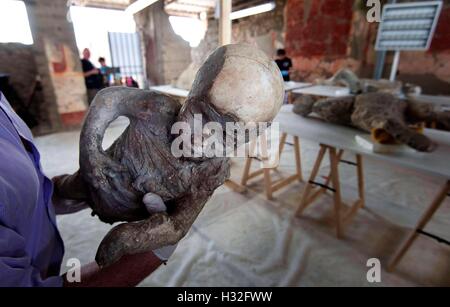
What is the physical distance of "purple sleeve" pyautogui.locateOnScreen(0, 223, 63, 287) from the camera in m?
0.60

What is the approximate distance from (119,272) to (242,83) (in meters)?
0.66

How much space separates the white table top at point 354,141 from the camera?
164cm

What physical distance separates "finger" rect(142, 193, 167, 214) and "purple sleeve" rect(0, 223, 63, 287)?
0.32 meters

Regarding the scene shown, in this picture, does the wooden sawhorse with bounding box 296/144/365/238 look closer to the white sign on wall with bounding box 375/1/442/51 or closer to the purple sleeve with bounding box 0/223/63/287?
the white sign on wall with bounding box 375/1/442/51

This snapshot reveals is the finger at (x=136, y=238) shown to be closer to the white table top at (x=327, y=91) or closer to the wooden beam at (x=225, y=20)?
the wooden beam at (x=225, y=20)

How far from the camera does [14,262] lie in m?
0.63

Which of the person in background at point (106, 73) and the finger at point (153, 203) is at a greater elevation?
the person in background at point (106, 73)

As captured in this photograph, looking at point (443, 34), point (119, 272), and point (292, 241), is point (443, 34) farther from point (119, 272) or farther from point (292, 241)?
point (119, 272)

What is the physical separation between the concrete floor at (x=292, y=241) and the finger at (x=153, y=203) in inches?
57.3

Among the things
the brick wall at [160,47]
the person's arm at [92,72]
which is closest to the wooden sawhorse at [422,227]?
the person's arm at [92,72]

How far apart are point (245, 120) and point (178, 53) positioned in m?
6.62

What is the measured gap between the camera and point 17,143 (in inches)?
30.2
